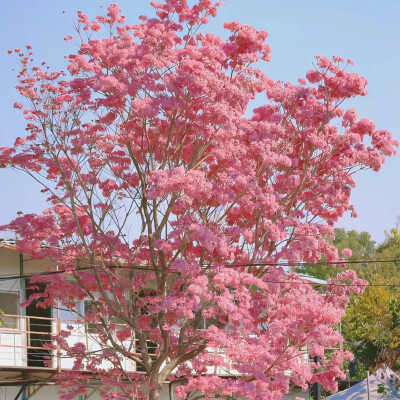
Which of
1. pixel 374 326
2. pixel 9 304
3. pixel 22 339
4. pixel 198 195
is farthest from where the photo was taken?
pixel 374 326

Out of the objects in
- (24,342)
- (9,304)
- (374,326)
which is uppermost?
(374,326)

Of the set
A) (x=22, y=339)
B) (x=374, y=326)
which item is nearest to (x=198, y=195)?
(x=22, y=339)

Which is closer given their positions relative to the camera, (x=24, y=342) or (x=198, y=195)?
(x=198, y=195)

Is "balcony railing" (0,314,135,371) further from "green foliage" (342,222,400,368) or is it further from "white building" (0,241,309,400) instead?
"green foliage" (342,222,400,368)

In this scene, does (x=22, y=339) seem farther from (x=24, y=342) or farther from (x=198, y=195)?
(x=198, y=195)

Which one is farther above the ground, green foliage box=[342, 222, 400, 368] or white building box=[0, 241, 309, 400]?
green foliage box=[342, 222, 400, 368]

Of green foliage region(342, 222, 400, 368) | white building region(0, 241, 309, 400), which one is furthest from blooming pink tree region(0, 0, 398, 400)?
green foliage region(342, 222, 400, 368)

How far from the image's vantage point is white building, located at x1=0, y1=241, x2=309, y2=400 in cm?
2441

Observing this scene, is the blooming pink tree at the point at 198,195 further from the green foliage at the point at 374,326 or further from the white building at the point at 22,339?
the green foliage at the point at 374,326

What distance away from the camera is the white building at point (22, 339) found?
2441 centimetres

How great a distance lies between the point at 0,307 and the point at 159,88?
31.8 feet

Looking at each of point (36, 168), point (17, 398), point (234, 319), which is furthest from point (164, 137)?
point (17, 398)

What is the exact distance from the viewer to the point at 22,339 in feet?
83.7

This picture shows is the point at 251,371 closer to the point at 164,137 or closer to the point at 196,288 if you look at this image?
the point at 196,288
